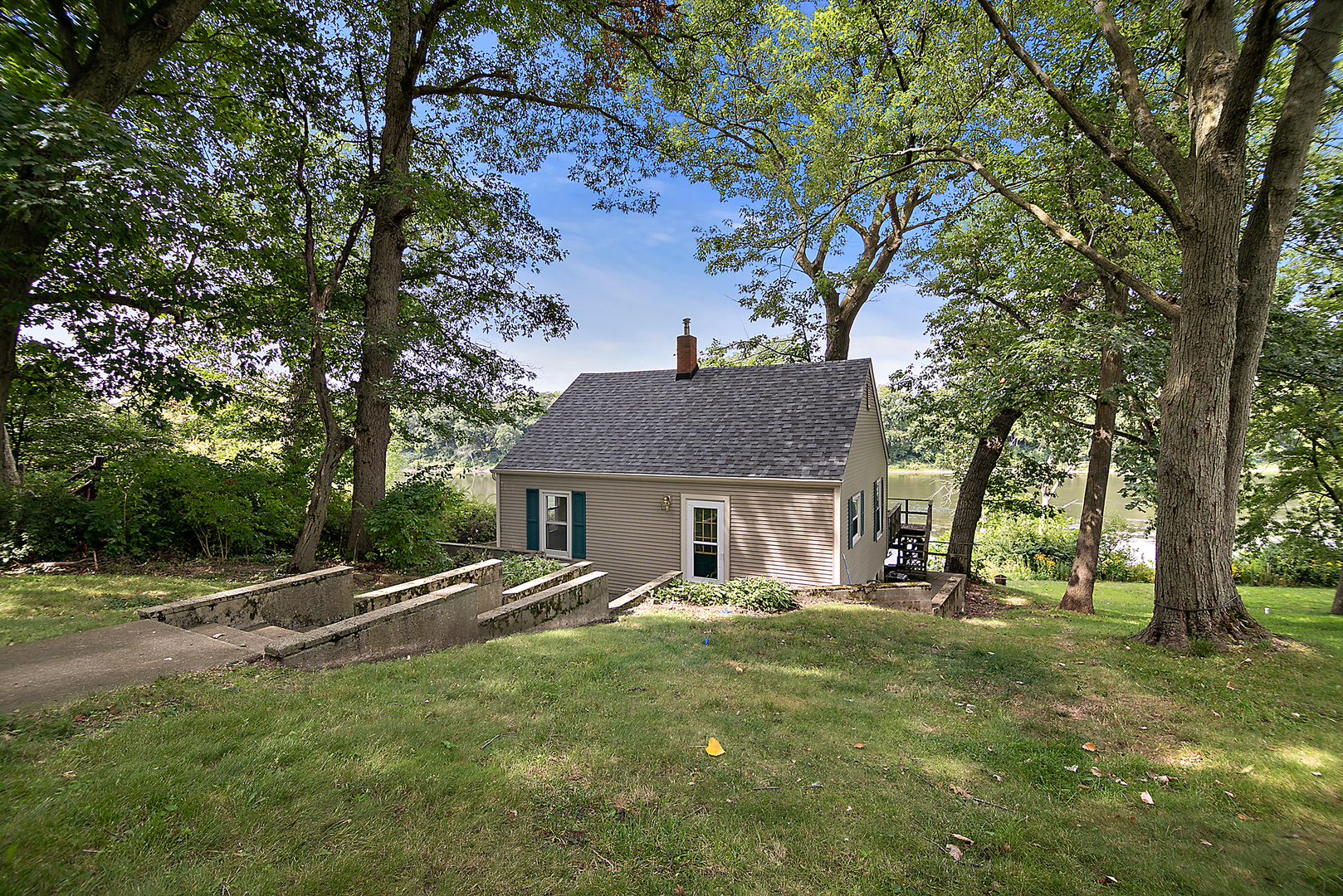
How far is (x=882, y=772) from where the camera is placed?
3.48 meters

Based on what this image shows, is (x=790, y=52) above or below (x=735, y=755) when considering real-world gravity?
above

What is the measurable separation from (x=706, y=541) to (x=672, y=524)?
0.91 meters

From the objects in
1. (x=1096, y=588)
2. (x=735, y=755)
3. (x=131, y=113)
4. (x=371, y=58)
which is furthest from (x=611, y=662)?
(x=1096, y=588)

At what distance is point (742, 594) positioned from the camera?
30.9ft

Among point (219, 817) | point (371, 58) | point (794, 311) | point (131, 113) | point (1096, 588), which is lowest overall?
point (1096, 588)

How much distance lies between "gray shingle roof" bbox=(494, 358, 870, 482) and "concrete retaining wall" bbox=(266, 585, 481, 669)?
6.39m

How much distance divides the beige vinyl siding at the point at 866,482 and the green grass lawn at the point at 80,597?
34.8 feet

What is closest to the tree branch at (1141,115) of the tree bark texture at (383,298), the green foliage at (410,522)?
the tree bark texture at (383,298)

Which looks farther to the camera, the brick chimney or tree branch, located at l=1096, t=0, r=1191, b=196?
the brick chimney

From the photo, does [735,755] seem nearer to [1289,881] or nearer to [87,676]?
[1289,881]

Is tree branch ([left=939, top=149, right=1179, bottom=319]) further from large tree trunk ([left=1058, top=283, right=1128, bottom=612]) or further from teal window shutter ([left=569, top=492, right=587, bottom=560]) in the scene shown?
teal window shutter ([left=569, top=492, right=587, bottom=560])

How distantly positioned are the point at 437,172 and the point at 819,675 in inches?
469

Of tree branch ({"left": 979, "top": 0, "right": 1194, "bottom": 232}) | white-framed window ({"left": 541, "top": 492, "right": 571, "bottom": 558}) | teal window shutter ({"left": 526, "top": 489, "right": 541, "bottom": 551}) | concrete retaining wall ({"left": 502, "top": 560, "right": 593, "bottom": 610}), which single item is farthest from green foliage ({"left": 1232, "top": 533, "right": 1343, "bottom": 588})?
teal window shutter ({"left": 526, "top": 489, "right": 541, "bottom": 551})

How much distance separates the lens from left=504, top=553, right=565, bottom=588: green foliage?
33.3 ft
